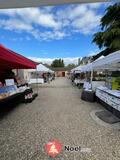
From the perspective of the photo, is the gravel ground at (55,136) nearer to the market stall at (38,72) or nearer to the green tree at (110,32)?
the market stall at (38,72)

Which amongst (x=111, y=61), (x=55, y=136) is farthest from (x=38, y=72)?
(x=55, y=136)

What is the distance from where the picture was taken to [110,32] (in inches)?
598

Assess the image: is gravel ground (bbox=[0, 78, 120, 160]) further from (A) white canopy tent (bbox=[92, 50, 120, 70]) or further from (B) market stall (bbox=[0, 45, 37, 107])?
(A) white canopy tent (bbox=[92, 50, 120, 70])

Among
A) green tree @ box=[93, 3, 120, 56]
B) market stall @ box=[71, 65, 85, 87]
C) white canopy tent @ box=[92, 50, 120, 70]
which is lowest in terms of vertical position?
market stall @ box=[71, 65, 85, 87]

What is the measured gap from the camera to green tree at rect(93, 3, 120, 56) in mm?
14992

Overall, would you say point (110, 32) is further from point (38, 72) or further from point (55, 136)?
point (55, 136)

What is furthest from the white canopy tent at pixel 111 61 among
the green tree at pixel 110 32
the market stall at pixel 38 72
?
the green tree at pixel 110 32

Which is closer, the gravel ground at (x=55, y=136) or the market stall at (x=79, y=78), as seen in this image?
the gravel ground at (x=55, y=136)

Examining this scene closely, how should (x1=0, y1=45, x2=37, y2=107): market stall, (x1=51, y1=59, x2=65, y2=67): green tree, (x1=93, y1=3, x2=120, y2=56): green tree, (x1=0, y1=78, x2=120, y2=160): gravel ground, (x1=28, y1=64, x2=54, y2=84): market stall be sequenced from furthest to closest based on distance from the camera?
(x1=51, y1=59, x2=65, y2=67): green tree < (x1=28, y1=64, x2=54, y2=84): market stall < (x1=93, y1=3, x2=120, y2=56): green tree < (x1=0, y1=45, x2=37, y2=107): market stall < (x1=0, y1=78, x2=120, y2=160): gravel ground

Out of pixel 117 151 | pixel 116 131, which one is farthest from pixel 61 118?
pixel 117 151

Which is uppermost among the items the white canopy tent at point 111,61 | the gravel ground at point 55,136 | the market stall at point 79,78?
the white canopy tent at point 111,61

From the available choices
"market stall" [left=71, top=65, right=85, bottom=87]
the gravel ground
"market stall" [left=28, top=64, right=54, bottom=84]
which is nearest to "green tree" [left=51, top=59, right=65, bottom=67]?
"market stall" [left=28, top=64, right=54, bottom=84]

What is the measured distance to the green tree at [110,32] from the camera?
14992 millimetres

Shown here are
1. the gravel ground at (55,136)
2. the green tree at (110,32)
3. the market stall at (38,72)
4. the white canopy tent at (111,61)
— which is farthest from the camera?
the market stall at (38,72)
